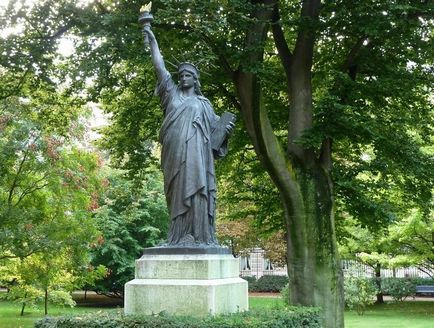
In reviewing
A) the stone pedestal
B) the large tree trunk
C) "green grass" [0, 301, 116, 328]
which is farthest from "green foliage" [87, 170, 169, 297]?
the stone pedestal

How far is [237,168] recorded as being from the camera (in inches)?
711

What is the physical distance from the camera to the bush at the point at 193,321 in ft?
22.7

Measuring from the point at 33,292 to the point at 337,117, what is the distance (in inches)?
476

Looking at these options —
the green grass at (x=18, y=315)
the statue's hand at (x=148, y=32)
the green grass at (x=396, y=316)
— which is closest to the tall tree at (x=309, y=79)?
the statue's hand at (x=148, y=32)

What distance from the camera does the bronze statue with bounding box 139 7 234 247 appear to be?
26.9 feet

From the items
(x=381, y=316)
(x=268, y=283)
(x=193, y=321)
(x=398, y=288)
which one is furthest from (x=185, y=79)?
(x=268, y=283)

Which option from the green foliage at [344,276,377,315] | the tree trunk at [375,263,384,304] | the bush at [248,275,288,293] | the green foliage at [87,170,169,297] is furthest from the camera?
the bush at [248,275,288,293]

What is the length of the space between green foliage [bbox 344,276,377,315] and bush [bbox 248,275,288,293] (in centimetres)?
1362

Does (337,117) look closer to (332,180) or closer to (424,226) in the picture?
(332,180)

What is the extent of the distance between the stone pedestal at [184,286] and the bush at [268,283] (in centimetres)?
3204

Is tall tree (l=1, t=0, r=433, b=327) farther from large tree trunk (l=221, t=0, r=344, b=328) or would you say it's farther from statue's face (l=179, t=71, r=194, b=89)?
statue's face (l=179, t=71, r=194, b=89)

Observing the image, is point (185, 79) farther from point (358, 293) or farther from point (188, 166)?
point (358, 293)

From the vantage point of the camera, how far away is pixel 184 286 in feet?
25.2

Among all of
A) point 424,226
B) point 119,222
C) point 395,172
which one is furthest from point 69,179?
point 119,222
